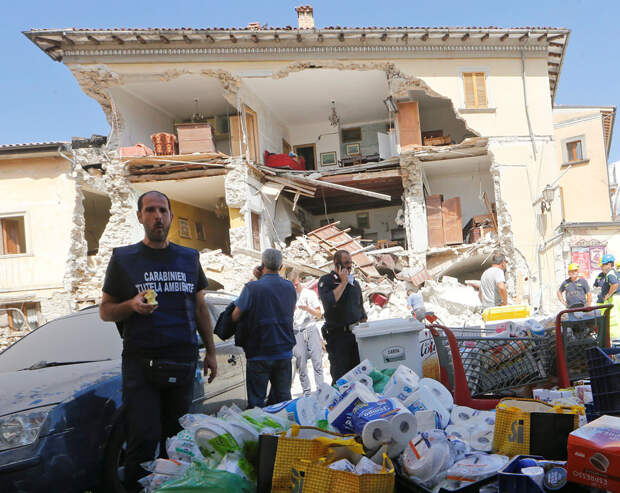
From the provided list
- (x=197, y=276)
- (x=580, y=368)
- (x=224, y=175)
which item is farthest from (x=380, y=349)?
(x=224, y=175)

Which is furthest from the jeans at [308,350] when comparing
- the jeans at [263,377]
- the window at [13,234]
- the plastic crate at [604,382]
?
the window at [13,234]

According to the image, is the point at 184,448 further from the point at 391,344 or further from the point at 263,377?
the point at 391,344

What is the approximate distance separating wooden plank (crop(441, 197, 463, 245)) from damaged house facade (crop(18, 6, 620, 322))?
4cm

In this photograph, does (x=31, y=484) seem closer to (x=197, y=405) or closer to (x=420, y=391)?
(x=197, y=405)

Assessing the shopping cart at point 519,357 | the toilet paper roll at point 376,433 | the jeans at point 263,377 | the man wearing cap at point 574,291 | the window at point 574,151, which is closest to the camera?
the toilet paper roll at point 376,433

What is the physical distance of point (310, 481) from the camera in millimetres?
2266

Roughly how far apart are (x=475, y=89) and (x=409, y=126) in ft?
8.56

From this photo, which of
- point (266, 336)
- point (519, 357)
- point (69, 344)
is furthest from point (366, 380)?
point (69, 344)

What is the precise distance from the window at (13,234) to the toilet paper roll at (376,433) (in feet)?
61.7

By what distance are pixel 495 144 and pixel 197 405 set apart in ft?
51.8

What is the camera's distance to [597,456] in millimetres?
2033

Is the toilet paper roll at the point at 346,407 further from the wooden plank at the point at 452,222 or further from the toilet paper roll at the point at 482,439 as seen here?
the wooden plank at the point at 452,222

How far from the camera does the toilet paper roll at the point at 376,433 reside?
2.61 m

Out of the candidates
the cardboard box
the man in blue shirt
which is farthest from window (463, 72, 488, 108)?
the cardboard box
